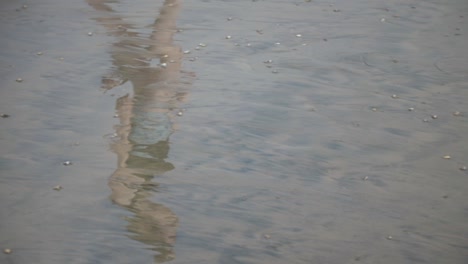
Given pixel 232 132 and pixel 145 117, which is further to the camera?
pixel 145 117

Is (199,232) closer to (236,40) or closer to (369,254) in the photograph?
(369,254)

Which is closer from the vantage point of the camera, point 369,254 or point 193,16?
point 369,254

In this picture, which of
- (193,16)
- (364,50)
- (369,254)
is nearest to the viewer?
(369,254)

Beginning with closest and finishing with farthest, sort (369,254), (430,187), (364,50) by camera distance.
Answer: (369,254) < (430,187) < (364,50)

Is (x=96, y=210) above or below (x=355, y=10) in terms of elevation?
below

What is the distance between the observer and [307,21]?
5.64 m

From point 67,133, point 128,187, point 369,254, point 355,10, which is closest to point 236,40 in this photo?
point 355,10

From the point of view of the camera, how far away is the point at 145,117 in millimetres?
4121

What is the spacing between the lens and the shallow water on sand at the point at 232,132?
123 inches

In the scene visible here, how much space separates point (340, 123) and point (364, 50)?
3.67 feet

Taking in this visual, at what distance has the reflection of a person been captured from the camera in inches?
126

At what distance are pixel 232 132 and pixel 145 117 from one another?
44 centimetres

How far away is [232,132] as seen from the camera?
4.02 m

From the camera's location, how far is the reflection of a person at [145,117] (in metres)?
3.21
